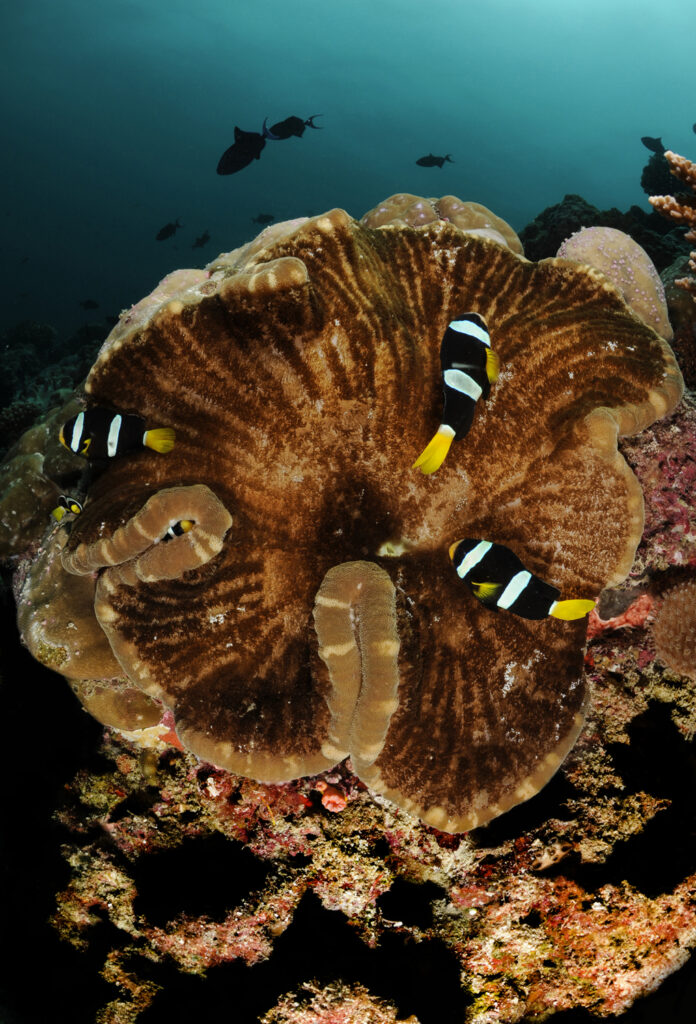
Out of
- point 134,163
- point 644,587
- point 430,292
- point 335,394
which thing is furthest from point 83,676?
point 134,163

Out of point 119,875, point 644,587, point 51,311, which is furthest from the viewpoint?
point 51,311

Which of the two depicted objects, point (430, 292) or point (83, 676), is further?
point (83, 676)

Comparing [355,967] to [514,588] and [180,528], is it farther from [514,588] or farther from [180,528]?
[180,528]

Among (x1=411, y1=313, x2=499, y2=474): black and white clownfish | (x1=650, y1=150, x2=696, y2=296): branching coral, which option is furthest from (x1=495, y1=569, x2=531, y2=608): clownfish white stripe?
(x1=650, y1=150, x2=696, y2=296): branching coral

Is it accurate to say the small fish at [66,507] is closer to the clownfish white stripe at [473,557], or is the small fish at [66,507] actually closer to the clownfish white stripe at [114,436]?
the clownfish white stripe at [114,436]

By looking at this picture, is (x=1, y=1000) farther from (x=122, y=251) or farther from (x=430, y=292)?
(x=122, y=251)

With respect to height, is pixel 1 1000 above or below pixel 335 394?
below

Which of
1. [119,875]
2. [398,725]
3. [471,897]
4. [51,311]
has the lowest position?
[51,311]
